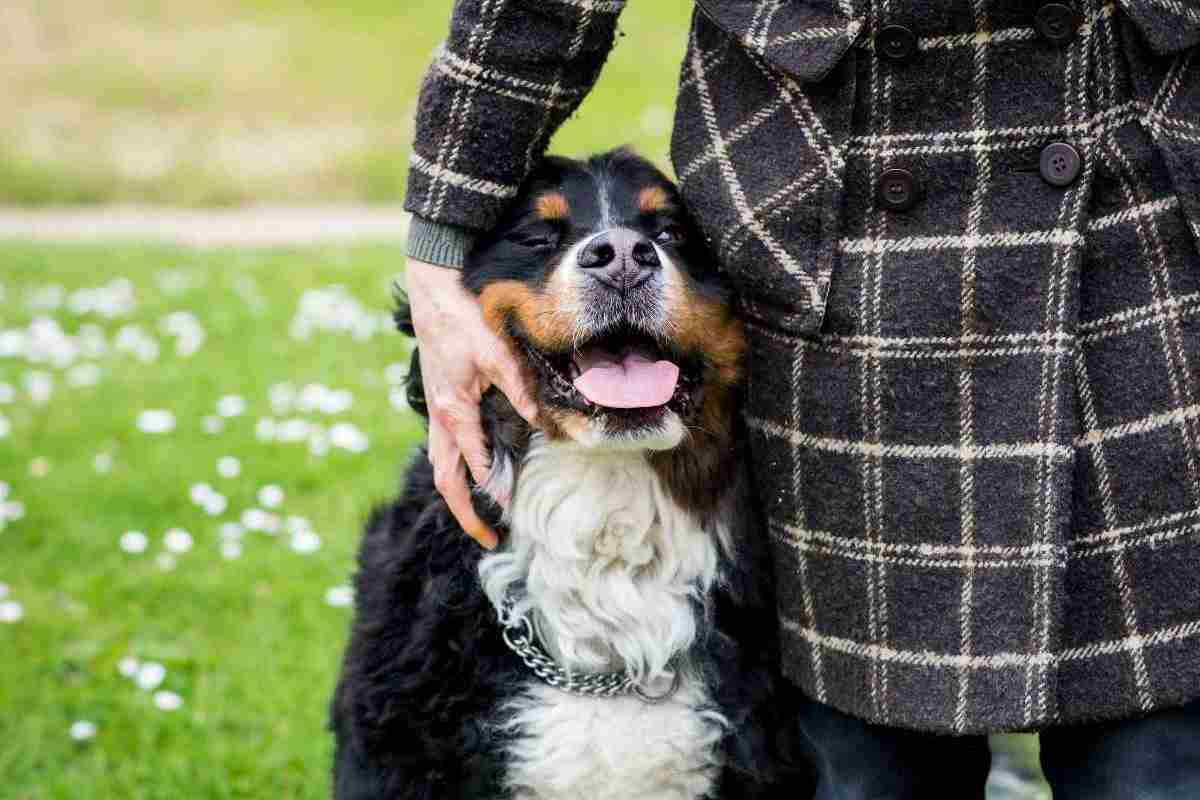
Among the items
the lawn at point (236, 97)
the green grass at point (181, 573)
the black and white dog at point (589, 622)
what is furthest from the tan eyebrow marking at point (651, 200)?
the lawn at point (236, 97)

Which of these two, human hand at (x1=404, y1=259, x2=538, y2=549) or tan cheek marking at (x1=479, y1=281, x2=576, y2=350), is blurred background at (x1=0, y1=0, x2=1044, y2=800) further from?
human hand at (x1=404, y1=259, x2=538, y2=549)

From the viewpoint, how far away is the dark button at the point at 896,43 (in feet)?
6.30

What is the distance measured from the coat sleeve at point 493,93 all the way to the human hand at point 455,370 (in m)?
0.11

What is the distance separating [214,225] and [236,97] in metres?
4.29

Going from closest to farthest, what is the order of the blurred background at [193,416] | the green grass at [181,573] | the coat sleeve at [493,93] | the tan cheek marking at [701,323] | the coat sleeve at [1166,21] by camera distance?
the coat sleeve at [1166,21], the coat sleeve at [493,93], the tan cheek marking at [701,323], the green grass at [181,573], the blurred background at [193,416]

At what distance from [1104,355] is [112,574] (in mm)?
3627

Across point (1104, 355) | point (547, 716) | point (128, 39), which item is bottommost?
point (128, 39)

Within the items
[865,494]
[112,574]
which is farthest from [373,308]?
[865,494]

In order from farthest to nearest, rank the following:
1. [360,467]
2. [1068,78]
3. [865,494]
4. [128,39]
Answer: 1. [128,39]
2. [360,467]
3. [865,494]
4. [1068,78]

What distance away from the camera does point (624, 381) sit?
252 centimetres

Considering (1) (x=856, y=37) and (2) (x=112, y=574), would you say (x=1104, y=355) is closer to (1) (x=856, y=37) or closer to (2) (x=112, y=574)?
(1) (x=856, y=37)

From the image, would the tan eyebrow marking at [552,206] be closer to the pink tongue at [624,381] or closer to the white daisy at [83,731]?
the pink tongue at [624,381]

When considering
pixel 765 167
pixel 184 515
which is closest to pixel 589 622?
pixel 765 167

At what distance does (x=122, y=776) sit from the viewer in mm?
3617
